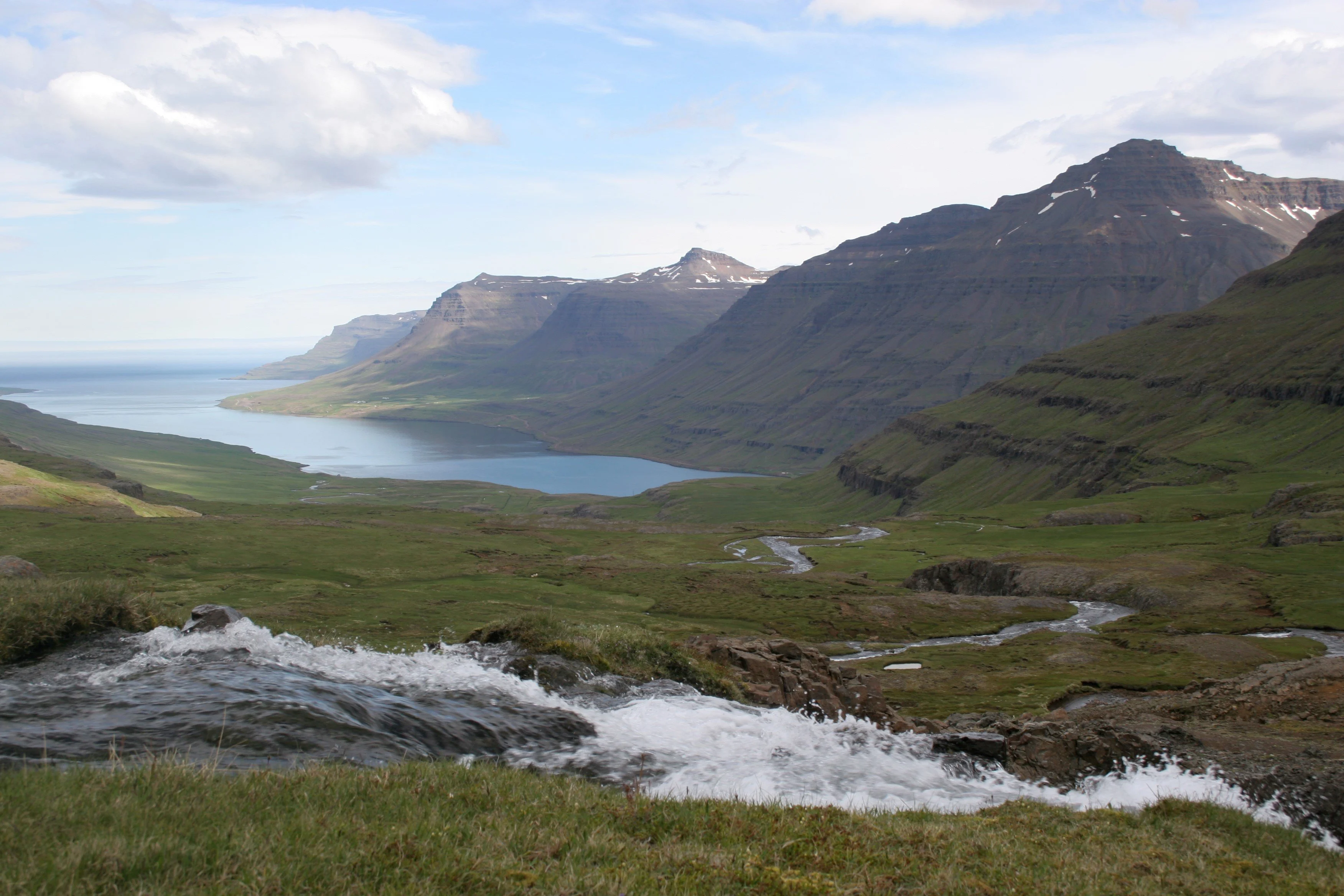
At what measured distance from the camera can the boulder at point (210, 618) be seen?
27625 mm

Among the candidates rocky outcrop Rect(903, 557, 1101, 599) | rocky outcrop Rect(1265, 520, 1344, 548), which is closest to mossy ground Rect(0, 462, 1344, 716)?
rocky outcrop Rect(1265, 520, 1344, 548)

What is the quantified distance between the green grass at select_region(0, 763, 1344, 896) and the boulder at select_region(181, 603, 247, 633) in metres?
15.8

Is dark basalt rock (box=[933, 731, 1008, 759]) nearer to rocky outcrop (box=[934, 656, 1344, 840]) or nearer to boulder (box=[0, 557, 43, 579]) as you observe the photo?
rocky outcrop (box=[934, 656, 1344, 840])

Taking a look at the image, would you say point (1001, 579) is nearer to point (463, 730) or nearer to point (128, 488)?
point (463, 730)

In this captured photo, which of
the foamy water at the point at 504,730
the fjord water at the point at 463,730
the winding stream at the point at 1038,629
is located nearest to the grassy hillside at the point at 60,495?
the winding stream at the point at 1038,629

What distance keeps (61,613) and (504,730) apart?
1404 centimetres

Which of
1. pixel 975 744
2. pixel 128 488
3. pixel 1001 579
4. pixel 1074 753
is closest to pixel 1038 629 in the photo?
pixel 1001 579

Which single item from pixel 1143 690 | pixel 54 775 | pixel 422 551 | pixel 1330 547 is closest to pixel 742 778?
pixel 54 775

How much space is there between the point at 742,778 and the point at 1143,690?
1430 inches

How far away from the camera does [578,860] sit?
1158 centimetres

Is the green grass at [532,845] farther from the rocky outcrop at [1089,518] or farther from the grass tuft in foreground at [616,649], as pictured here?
the rocky outcrop at [1089,518]

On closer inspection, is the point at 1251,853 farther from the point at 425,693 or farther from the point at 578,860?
the point at 425,693

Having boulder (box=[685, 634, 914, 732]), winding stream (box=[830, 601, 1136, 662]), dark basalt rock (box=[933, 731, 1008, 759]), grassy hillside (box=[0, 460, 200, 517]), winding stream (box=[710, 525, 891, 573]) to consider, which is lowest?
winding stream (box=[710, 525, 891, 573])

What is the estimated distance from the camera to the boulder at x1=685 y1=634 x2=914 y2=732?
1087 inches
